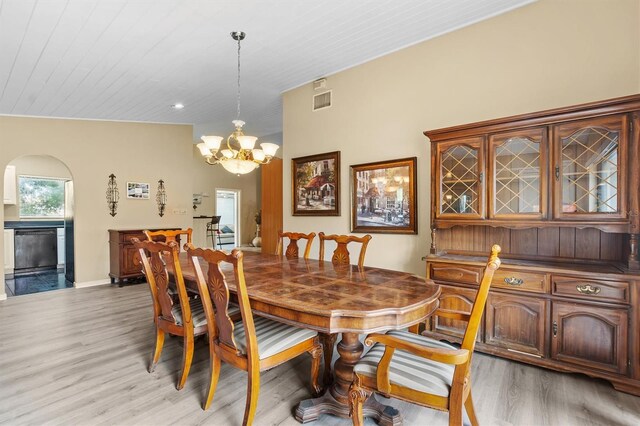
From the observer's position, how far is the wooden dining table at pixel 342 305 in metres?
1.58

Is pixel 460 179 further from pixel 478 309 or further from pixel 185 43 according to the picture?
pixel 185 43

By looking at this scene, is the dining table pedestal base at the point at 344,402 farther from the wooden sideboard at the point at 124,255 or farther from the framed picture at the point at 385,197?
the wooden sideboard at the point at 124,255

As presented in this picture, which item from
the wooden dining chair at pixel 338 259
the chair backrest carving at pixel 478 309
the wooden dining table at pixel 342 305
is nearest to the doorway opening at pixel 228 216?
the wooden dining chair at pixel 338 259

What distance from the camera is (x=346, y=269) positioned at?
266cm

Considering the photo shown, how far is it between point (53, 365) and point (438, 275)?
3.37m

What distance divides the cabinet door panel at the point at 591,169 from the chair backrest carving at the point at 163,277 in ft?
9.31

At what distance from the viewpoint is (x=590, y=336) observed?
7.51ft

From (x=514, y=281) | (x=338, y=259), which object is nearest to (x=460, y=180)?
(x=514, y=281)

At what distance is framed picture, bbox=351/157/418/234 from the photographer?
356cm

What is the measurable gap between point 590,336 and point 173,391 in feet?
9.82

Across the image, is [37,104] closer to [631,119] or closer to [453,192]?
[453,192]

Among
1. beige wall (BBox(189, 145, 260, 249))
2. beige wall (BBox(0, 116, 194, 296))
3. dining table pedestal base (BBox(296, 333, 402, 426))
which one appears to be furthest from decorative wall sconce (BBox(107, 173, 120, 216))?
dining table pedestal base (BBox(296, 333, 402, 426))

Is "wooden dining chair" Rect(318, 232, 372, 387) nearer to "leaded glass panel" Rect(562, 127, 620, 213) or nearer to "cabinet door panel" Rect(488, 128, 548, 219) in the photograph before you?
"cabinet door panel" Rect(488, 128, 548, 219)

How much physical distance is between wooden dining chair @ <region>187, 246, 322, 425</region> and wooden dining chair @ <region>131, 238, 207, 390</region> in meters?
0.32
